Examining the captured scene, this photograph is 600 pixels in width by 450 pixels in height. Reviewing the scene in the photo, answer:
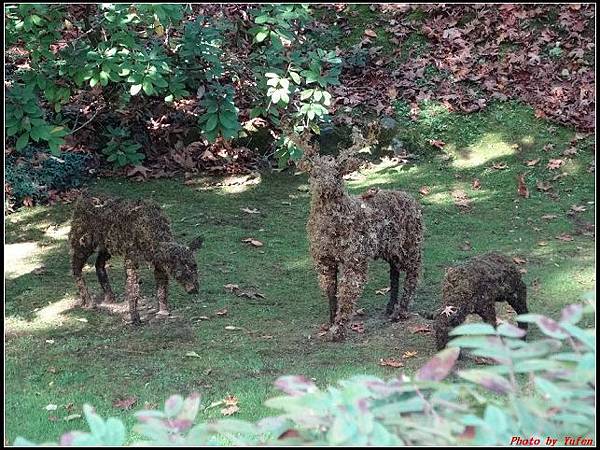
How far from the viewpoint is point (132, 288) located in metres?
6.57

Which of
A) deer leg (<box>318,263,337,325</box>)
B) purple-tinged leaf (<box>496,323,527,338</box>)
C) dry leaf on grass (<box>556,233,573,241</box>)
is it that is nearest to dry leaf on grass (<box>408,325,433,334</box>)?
deer leg (<box>318,263,337,325</box>)

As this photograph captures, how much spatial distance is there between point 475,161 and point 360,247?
218 inches

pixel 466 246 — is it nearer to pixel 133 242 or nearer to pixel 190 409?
pixel 133 242

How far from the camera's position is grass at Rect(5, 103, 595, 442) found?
18.2 ft

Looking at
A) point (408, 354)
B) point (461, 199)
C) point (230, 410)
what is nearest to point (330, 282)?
point (408, 354)

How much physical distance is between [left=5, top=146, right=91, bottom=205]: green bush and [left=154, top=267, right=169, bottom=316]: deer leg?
411cm

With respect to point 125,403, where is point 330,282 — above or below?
above

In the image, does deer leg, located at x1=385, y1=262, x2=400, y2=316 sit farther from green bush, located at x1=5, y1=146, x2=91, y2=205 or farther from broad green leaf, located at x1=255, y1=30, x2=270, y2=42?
green bush, located at x1=5, y1=146, x2=91, y2=205

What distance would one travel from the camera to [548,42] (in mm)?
13289

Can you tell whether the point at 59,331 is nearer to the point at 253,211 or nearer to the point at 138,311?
the point at 138,311

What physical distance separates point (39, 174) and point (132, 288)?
4.55 metres

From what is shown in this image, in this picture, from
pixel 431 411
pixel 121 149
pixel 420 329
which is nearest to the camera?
pixel 431 411

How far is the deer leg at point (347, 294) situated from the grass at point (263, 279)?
17cm

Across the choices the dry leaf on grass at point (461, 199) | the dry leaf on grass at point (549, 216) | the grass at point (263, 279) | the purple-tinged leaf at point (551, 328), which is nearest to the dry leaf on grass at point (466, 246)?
the grass at point (263, 279)
